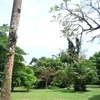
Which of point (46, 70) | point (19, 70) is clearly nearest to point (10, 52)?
point (19, 70)

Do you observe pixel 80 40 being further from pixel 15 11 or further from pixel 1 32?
pixel 1 32

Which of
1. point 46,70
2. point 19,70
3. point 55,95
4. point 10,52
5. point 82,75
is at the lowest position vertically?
point 55,95

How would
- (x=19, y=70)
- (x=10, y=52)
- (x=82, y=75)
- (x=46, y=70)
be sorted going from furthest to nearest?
(x=46, y=70)
(x=19, y=70)
(x=82, y=75)
(x=10, y=52)

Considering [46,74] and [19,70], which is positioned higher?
[46,74]

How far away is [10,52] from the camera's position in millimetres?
6699

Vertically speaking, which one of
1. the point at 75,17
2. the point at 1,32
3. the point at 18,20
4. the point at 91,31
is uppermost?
the point at 1,32

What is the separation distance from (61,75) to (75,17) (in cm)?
2476

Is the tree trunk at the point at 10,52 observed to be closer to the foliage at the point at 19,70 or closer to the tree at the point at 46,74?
the foliage at the point at 19,70

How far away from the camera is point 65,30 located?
45.9 ft

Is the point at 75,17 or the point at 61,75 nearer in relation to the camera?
the point at 75,17

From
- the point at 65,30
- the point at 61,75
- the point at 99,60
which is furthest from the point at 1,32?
the point at 99,60

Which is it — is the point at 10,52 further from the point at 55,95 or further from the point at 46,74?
the point at 46,74

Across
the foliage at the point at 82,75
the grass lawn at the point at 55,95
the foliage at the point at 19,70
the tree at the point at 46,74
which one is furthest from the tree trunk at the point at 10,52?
the tree at the point at 46,74

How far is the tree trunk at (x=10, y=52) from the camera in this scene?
6.39 metres
